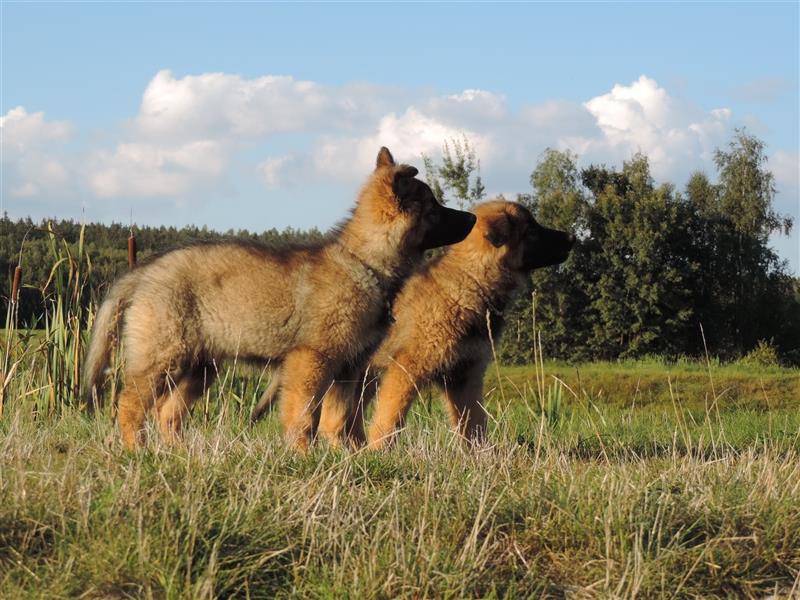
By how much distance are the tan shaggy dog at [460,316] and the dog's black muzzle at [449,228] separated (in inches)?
13.7

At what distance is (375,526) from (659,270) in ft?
153

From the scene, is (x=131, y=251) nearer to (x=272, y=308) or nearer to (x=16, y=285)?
(x=16, y=285)

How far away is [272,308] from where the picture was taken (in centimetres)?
625

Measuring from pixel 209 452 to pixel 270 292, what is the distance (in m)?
1.89

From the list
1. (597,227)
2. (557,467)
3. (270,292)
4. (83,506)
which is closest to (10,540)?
(83,506)

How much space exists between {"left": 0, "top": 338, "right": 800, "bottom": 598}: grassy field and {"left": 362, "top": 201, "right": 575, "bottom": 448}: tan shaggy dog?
1.83 meters

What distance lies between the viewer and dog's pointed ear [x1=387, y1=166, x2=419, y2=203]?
655 cm

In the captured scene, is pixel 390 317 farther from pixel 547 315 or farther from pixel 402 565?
pixel 547 315

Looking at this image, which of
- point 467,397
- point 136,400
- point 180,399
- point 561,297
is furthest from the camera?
point 561,297

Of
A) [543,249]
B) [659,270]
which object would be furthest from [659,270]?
[543,249]

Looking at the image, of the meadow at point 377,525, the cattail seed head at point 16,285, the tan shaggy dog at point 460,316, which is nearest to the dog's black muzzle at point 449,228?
the tan shaggy dog at point 460,316

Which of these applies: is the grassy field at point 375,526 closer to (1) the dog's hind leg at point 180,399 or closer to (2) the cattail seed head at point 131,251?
(1) the dog's hind leg at point 180,399

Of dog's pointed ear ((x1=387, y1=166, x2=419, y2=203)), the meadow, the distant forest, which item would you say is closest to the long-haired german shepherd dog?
dog's pointed ear ((x1=387, y1=166, x2=419, y2=203))

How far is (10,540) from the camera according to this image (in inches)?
138
